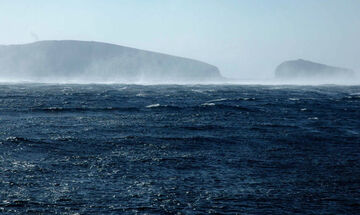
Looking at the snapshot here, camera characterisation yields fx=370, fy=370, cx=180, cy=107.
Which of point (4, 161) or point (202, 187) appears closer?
point (202, 187)

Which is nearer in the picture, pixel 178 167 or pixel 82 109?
pixel 178 167

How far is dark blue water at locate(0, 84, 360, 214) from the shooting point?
66.7 feet

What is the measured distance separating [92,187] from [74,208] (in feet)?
11.2

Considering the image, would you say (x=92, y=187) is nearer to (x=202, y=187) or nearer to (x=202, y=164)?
(x=202, y=187)

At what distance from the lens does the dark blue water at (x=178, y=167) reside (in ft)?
66.7

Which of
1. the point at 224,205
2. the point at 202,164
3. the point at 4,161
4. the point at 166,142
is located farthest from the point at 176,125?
the point at 224,205

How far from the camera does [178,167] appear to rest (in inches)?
1107

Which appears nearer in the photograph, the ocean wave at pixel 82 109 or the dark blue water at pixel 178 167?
the dark blue water at pixel 178 167

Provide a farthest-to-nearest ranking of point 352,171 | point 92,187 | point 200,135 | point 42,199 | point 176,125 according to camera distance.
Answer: point 176,125
point 200,135
point 352,171
point 92,187
point 42,199

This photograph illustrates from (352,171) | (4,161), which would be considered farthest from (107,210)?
(352,171)

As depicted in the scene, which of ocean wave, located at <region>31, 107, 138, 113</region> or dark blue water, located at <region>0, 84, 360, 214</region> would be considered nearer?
dark blue water, located at <region>0, 84, 360, 214</region>

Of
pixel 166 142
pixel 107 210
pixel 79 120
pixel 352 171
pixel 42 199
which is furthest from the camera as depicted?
pixel 79 120

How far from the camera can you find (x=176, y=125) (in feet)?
165

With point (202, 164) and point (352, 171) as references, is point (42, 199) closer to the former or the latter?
point (202, 164)
